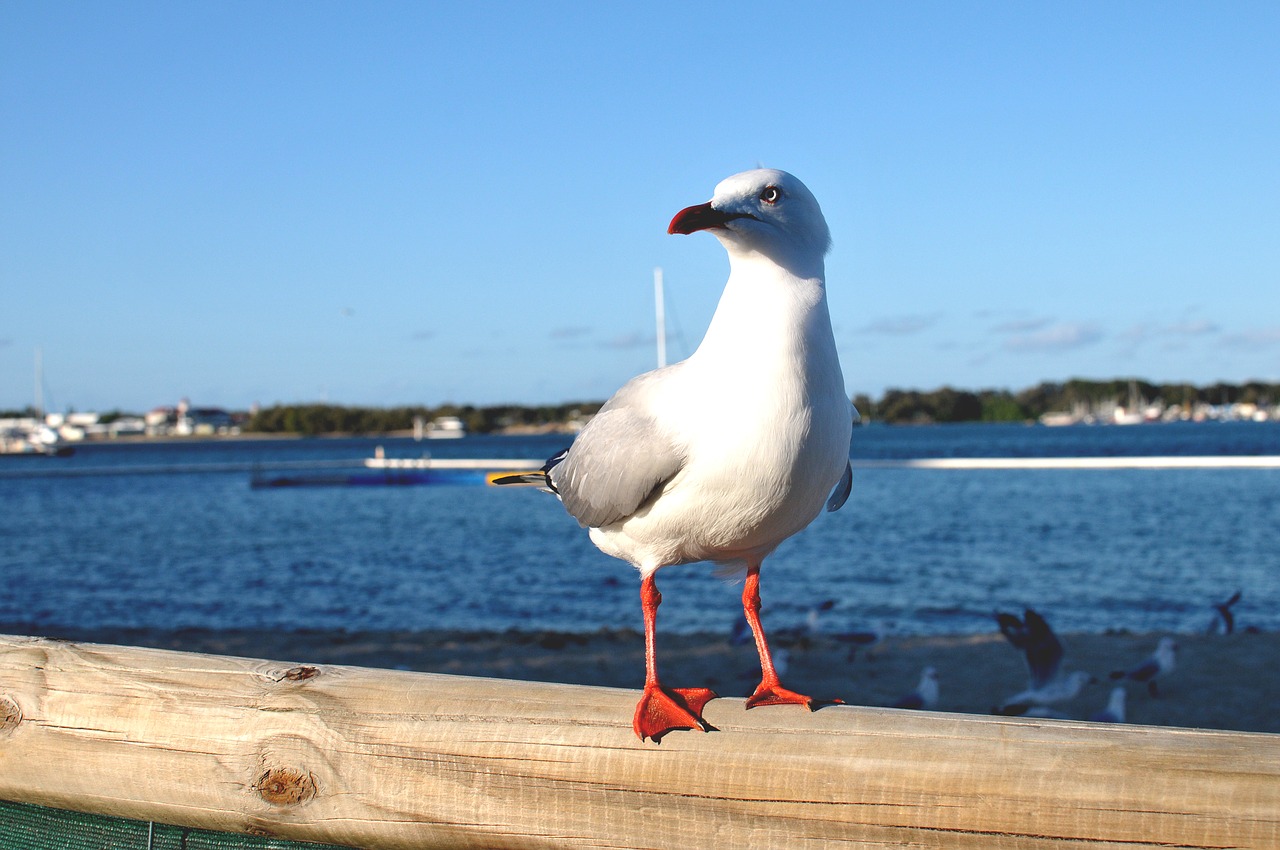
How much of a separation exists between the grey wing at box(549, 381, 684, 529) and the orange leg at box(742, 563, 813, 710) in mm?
415

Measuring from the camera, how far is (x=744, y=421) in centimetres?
228

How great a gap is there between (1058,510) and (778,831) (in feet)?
127

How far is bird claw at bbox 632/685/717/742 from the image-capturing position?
6.75 ft

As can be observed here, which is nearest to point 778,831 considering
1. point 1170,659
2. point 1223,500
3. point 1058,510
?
point 1170,659

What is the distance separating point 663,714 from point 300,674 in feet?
2.80

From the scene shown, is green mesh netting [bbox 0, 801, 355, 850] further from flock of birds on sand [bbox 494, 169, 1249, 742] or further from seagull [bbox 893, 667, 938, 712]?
seagull [bbox 893, 667, 938, 712]

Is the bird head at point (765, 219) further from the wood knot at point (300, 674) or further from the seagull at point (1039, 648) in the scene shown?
the seagull at point (1039, 648)

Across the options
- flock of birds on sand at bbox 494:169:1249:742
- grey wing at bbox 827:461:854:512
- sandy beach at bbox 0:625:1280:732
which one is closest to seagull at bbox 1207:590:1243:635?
sandy beach at bbox 0:625:1280:732

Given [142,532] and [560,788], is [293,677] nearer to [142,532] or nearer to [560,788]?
[560,788]

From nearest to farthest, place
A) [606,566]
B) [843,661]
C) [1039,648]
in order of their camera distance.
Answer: [1039,648]
[843,661]
[606,566]

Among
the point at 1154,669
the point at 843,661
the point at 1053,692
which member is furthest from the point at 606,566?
the point at 1053,692

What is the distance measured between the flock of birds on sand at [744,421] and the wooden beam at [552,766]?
6.1 inches

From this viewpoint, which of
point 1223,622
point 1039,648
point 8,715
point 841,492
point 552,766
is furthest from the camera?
point 1223,622

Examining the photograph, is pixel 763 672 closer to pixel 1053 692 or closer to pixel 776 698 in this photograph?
pixel 776 698
